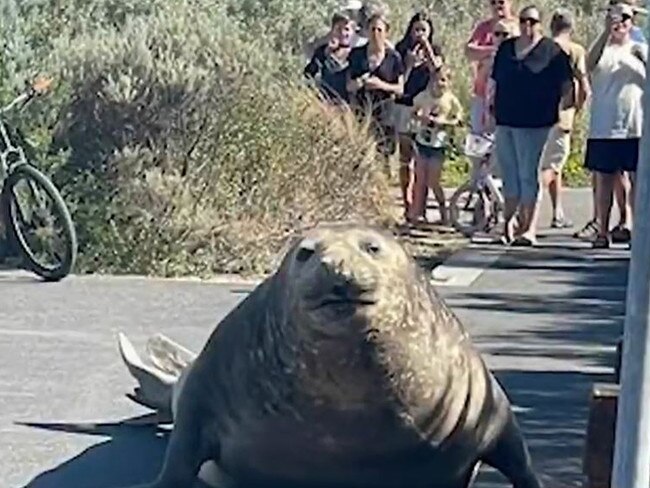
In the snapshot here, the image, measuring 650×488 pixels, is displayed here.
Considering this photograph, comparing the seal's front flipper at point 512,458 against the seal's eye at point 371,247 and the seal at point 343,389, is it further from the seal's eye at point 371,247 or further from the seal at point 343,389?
the seal's eye at point 371,247

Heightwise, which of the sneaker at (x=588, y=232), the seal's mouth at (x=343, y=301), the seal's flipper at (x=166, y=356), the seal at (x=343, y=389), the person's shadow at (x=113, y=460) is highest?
the seal's mouth at (x=343, y=301)

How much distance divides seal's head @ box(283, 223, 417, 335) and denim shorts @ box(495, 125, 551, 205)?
9386mm

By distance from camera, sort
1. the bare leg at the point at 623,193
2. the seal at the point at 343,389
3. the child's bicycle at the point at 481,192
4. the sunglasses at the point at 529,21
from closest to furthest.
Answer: the seal at the point at 343,389 < the sunglasses at the point at 529,21 < the bare leg at the point at 623,193 < the child's bicycle at the point at 481,192

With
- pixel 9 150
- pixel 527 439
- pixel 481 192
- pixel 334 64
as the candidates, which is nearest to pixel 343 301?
pixel 527 439

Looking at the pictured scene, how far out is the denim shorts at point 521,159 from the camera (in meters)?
15.5

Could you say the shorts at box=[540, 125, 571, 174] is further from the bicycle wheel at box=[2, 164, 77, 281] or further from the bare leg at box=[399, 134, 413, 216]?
the bicycle wheel at box=[2, 164, 77, 281]

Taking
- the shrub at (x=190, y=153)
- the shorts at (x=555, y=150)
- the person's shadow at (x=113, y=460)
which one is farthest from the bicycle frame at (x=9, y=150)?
the person's shadow at (x=113, y=460)

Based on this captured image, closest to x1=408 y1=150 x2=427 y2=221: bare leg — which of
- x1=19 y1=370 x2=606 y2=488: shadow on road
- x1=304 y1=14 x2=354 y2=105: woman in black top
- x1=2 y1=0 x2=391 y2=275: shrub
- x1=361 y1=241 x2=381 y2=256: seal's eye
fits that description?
x1=2 y1=0 x2=391 y2=275: shrub

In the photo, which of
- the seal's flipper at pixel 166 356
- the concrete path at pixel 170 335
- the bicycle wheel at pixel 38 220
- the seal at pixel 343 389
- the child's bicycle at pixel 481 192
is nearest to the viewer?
the seal at pixel 343 389

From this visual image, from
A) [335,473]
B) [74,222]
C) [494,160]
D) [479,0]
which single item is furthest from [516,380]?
[479,0]

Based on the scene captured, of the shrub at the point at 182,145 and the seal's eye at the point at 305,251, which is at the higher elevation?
Answer: the seal's eye at the point at 305,251

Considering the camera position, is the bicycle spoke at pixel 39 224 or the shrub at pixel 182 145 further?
the shrub at pixel 182 145

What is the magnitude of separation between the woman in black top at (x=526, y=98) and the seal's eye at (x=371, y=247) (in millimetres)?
9384

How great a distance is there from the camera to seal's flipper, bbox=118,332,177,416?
A: 27.4 feet
